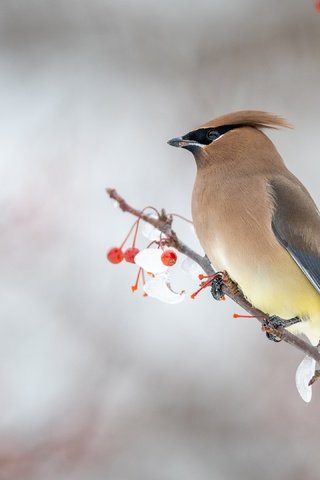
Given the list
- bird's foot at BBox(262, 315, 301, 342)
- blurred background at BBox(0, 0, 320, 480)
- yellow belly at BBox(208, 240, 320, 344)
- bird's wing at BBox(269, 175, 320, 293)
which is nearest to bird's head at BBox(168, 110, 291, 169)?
bird's wing at BBox(269, 175, 320, 293)

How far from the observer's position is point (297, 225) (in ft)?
10.8

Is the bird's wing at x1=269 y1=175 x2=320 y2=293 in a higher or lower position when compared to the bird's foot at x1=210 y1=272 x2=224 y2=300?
higher

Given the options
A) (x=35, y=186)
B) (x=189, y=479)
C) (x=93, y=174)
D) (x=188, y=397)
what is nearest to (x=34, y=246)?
(x=35, y=186)

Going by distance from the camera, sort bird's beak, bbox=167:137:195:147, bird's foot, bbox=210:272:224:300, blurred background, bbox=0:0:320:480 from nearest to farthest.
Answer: bird's foot, bbox=210:272:224:300, bird's beak, bbox=167:137:195:147, blurred background, bbox=0:0:320:480

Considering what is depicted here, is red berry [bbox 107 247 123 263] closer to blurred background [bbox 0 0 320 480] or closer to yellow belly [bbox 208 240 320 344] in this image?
yellow belly [bbox 208 240 320 344]

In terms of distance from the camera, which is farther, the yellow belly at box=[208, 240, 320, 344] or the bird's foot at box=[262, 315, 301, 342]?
Result: the yellow belly at box=[208, 240, 320, 344]

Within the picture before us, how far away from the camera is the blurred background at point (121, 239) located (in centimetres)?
459

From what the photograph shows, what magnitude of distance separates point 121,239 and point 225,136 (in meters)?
1.80

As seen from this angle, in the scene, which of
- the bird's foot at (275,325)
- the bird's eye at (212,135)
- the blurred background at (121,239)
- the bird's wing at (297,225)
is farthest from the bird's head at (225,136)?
the blurred background at (121,239)

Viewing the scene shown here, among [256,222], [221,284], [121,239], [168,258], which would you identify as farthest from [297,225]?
[121,239]

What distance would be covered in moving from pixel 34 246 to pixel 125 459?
116 cm

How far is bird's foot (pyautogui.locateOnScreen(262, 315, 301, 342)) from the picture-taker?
290 cm

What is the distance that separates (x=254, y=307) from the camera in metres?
3.15

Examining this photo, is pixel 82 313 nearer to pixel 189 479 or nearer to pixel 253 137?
pixel 189 479
